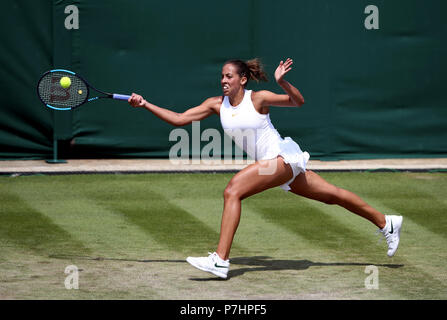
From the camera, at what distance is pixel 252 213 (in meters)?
9.30

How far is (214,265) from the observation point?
6.75 m

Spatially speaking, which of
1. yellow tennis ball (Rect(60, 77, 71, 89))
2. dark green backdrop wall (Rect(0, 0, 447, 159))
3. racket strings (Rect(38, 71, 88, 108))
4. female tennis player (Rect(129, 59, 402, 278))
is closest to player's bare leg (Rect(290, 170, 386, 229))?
female tennis player (Rect(129, 59, 402, 278))

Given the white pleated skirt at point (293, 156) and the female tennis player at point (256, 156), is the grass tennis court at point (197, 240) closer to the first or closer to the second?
the female tennis player at point (256, 156)

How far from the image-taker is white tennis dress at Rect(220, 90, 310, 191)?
7.07 metres

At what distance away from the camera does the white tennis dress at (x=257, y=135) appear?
7.07m

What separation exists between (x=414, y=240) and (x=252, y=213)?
1831mm

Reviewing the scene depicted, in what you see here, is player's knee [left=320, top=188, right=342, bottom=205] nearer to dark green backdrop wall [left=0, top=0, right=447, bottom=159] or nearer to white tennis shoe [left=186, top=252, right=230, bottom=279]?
white tennis shoe [left=186, top=252, right=230, bottom=279]

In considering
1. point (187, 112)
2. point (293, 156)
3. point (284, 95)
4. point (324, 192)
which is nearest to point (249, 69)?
point (284, 95)

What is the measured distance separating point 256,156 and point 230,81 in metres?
0.62

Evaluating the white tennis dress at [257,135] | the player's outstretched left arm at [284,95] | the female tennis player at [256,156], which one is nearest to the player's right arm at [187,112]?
the female tennis player at [256,156]

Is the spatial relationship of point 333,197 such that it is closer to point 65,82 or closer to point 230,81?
point 230,81

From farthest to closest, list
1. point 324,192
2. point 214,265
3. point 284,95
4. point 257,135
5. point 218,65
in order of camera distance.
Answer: point 218,65 → point 324,192 → point 257,135 → point 284,95 → point 214,265

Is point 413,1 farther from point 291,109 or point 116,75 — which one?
point 116,75

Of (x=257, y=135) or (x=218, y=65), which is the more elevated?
(x=218, y=65)
